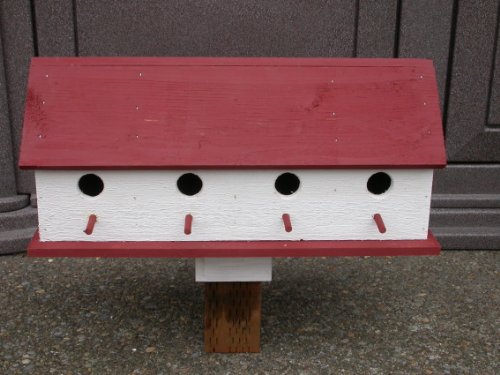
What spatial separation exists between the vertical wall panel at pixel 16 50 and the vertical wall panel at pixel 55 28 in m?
0.07

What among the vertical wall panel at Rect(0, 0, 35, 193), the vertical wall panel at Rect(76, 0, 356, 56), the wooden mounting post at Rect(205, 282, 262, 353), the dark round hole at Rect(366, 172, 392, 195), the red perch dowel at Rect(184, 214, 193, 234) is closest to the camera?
the red perch dowel at Rect(184, 214, 193, 234)

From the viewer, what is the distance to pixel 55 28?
12.2 feet

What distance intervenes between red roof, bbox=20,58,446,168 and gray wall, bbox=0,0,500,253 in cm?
193

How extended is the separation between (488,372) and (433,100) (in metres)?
1.31

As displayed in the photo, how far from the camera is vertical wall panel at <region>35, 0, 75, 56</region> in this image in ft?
12.1

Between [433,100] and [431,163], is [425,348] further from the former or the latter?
[433,100]

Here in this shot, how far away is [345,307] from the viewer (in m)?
2.89

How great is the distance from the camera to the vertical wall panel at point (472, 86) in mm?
3773

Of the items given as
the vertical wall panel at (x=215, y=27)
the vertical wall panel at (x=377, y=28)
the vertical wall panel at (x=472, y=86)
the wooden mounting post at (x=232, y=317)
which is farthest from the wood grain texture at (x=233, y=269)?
the vertical wall panel at (x=472, y=86)

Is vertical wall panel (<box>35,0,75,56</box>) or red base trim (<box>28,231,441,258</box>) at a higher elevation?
vertical wall panel (<box>35,0,75,56</box>)

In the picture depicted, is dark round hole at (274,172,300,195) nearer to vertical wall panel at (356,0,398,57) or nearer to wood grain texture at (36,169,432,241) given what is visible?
wood grain texture at (36,169,432,241)

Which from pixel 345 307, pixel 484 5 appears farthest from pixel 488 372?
pixel 484 5

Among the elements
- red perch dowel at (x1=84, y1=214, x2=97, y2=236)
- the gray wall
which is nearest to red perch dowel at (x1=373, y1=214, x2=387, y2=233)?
red perch dowel at (x1=84, y1=214, x2=97, y2=236)

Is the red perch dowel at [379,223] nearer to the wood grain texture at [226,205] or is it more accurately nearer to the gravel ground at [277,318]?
the wood grain texture at [226,205]
